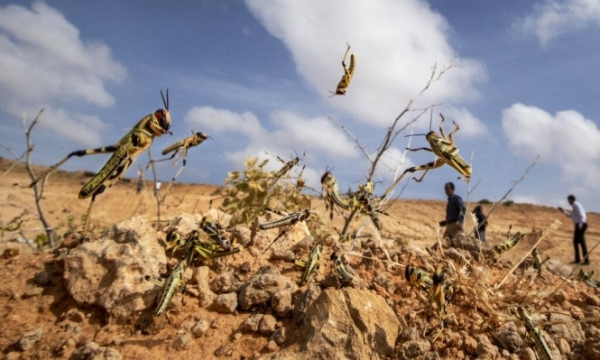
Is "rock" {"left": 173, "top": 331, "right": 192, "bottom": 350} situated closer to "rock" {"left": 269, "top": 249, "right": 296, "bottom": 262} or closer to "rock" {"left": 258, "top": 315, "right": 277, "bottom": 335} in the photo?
"rock" {"left": 258, "top": 315, "right": 277, "bottom": 335}

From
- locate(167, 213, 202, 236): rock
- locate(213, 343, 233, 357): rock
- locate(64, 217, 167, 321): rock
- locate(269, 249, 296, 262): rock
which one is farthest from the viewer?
locate(167, 213, 202, 236): rock

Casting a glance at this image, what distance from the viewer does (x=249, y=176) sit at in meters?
5.66

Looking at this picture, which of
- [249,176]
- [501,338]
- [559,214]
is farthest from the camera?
[559,214]

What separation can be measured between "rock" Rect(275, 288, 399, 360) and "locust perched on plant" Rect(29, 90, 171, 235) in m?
1.59

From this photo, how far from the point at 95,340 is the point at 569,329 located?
3.70 meters

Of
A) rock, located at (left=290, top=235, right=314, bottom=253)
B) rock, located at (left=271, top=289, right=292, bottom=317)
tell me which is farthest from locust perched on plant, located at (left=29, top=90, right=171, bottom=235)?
rock, located at (left=290, top=235, right=314, bottom=253)

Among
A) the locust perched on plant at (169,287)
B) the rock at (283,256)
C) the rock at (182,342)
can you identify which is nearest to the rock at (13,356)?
the locust perched on plant at (169,287)

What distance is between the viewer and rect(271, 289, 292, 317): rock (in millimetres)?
3080

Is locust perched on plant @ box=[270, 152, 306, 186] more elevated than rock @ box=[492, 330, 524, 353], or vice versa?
locust perched on plant @ box=[270, 152, 306, 186]

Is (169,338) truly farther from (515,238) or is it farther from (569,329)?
(515,238)

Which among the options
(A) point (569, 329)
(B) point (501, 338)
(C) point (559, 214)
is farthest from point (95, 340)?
(C) point (559, 214)

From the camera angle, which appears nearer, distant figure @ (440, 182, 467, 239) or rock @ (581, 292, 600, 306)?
rock @ (581, 292, 600, 306)

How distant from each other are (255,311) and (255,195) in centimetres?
262

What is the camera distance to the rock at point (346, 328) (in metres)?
2.60
